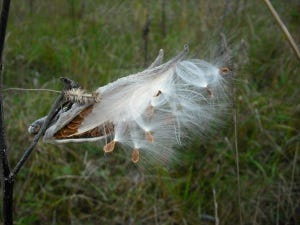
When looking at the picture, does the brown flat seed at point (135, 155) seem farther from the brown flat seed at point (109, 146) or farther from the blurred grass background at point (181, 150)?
the blurred grass background at point (181, 150)

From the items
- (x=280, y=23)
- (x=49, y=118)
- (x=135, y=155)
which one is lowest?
(x=135, y=155)

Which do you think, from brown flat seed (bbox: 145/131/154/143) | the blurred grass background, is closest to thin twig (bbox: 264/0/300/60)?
the blurred grass background

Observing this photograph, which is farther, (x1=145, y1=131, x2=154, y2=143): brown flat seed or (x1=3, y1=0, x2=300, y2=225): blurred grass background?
(x1=3, y1=0, x2=300, y2=225): blurred grass background

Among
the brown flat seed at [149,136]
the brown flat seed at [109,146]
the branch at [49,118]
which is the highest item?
the branch at [49,118]

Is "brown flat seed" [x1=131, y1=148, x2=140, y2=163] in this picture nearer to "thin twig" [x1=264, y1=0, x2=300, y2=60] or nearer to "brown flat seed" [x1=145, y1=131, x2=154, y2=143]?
"brown flat seed" [x1=145, y1=131, x2=154, y2=143]

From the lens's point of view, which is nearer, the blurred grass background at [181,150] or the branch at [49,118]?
the branch at [49,118]

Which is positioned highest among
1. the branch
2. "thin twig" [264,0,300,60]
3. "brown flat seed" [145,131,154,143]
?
"thin twig" [264,0,300,60]

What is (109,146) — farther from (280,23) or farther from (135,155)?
(280,23)

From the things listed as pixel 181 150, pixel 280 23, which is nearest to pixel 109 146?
pixel 280 23

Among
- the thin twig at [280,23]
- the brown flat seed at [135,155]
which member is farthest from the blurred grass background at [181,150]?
the brown flat seed at [135,155]

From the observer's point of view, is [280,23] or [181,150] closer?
[280,23]
